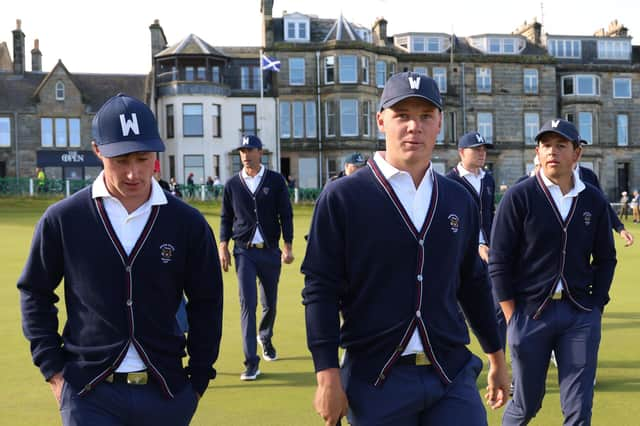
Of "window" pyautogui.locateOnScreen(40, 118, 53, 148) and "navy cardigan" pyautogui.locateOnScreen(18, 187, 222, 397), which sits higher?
"window" pyautogui.locateOnScreen(40, 118, 53, 148)

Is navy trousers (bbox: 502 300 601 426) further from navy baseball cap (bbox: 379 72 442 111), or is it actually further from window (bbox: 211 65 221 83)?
window (bbox: 211 65 221 83)

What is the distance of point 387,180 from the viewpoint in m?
3.77

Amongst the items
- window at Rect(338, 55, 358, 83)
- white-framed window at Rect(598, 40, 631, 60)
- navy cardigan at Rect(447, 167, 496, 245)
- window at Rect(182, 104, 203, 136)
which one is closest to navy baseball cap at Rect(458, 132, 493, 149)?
navy cardigan at Rect(447, 167, 496, 245)

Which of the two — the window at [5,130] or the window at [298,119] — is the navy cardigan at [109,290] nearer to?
the window at [298,119]

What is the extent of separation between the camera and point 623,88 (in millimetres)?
59781

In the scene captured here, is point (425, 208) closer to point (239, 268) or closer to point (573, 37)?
point (239, 268)

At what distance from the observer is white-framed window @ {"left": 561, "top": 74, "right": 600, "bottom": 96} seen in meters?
58.9

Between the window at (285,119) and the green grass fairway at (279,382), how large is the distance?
40.4m

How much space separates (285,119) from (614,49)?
85.9 ft

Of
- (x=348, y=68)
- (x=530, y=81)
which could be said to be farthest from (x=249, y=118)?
(x=530, y=81)

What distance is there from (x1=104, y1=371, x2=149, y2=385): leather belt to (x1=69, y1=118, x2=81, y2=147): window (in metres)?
49.7

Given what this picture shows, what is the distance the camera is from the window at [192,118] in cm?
5078

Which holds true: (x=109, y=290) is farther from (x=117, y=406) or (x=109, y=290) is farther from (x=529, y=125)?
(x=529, y=125)

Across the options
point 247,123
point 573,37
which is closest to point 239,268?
point 247,123
